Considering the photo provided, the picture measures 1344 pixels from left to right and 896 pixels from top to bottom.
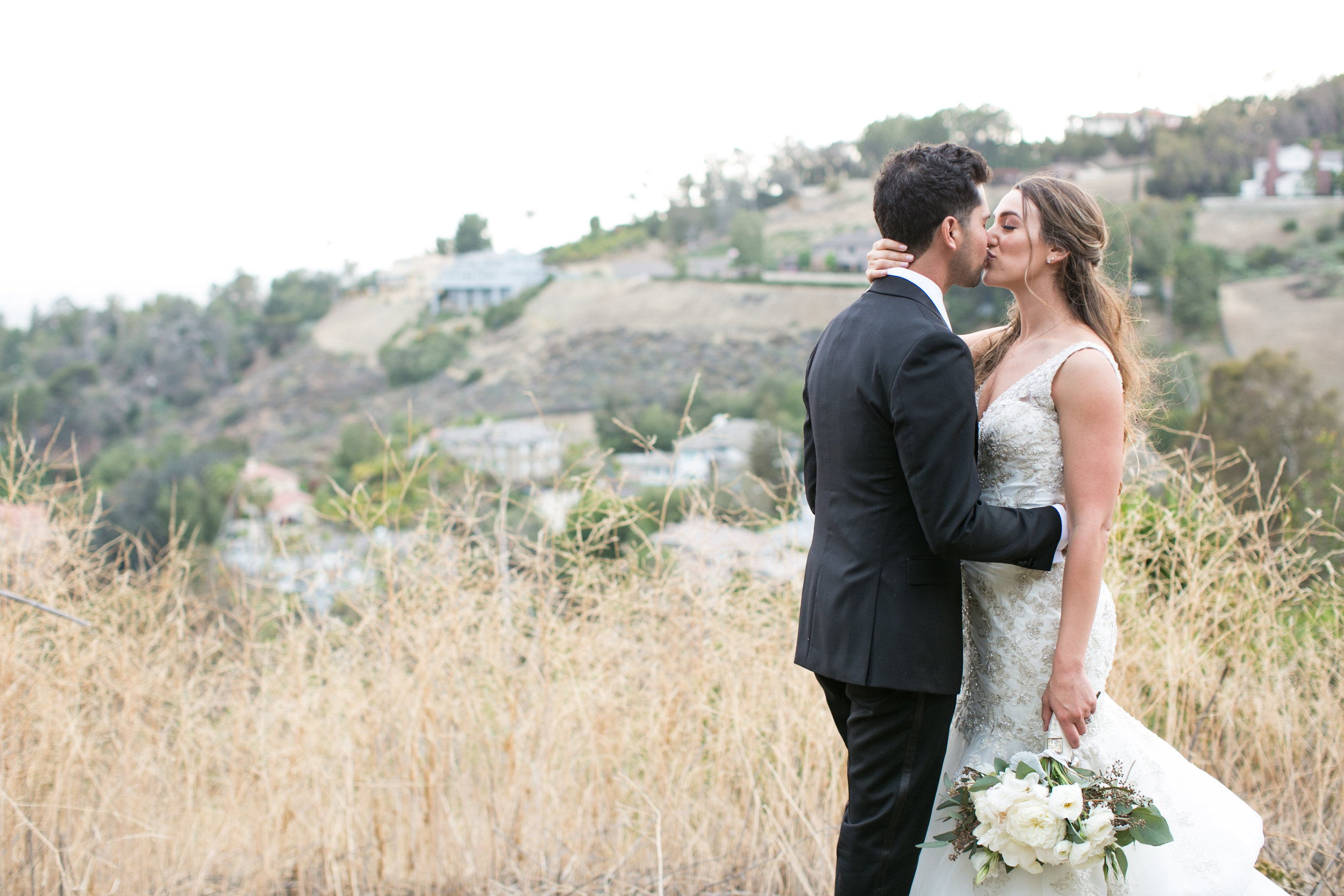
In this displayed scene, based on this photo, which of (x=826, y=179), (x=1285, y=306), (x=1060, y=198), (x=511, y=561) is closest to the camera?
(x=1060, y=198)

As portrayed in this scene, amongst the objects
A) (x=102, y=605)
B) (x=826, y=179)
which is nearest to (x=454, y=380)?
(x=826, y=179)

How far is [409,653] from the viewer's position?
9.40 feet

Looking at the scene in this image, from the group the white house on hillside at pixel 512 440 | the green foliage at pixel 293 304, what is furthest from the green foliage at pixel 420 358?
the white house on hillside at pixel 512 440

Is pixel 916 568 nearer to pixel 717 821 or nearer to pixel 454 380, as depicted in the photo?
pixel 717 821

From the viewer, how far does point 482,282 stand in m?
84.3

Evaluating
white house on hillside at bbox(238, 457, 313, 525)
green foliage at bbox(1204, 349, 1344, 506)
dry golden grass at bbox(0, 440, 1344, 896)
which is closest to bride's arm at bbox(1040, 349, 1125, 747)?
dry golden grass at bbox(0, 440, 1344, 896)

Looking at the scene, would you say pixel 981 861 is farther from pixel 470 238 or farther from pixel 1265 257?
pixel 470 238

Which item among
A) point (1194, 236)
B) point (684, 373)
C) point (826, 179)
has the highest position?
point (826, 179)

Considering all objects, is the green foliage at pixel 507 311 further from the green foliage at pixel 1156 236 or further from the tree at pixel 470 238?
the green foliage at pixel 1156 236

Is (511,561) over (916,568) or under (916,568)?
under

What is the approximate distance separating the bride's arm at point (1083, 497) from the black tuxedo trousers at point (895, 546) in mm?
77

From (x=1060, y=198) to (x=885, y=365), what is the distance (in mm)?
578

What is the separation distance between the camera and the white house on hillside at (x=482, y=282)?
274ft

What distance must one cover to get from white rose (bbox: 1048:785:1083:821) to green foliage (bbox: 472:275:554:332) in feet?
253
